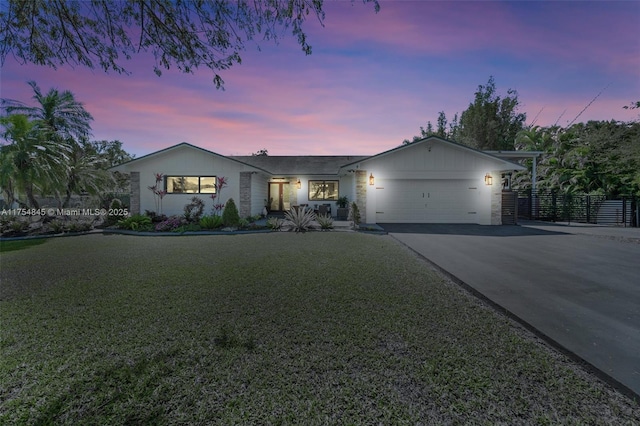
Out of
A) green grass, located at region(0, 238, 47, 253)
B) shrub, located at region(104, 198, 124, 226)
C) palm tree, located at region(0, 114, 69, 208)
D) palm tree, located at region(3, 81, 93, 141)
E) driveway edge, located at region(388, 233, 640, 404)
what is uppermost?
palm tree, located at region(3, 81, 93, 141)

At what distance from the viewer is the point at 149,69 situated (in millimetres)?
5102

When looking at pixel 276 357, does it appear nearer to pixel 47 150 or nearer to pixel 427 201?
pixel 427 201

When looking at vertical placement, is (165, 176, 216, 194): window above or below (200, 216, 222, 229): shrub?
above

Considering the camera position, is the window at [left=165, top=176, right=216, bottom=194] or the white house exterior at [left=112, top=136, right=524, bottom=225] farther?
the window at [left=165, top=176, right=216, bottom=194]

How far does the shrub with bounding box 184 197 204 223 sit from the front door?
5901 mm

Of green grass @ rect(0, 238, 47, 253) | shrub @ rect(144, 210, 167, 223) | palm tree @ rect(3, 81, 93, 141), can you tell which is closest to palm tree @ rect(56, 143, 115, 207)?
palm tree @ rect(3, 81, 93, 141)

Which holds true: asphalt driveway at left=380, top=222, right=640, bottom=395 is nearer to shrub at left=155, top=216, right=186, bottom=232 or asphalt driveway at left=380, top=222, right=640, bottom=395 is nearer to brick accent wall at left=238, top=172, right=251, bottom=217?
brick accent wall at left=238, top=172, right=251, bottom=217

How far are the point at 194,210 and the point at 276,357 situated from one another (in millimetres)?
13682

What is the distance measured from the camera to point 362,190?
14.1 meters

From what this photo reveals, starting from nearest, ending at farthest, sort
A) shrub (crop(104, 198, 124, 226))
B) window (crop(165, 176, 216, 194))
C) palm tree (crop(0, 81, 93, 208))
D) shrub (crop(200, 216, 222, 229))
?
shrub (crop(200, 216, 222, 229)) → palm tree (crop(0, 81, 93, 208)) → shrub (crop(104, 198, 124, 226)) → window (crop(165, 176, 216, 194))

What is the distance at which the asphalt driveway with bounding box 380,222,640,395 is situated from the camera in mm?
2918

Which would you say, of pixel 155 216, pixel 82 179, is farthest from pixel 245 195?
pixel 82 179

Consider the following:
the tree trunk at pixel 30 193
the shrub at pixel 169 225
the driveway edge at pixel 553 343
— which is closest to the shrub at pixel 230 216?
the shrub at pixel 169 225

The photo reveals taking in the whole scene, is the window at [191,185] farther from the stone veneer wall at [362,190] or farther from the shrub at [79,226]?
the stone veneer wall at [362,190]
